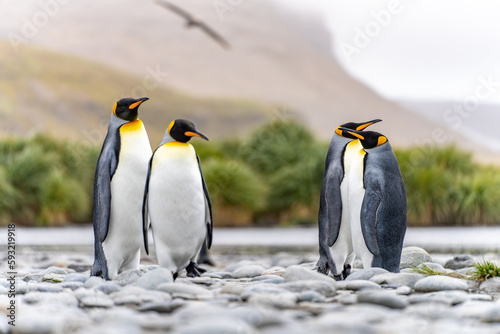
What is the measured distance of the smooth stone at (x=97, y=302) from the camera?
373 centimetres

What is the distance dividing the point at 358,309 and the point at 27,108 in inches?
3805

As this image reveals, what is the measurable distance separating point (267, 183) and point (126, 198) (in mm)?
14502

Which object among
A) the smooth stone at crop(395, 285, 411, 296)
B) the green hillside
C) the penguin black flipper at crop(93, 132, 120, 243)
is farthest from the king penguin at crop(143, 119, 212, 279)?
the green hillside

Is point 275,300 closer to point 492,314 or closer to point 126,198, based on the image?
point 492,314

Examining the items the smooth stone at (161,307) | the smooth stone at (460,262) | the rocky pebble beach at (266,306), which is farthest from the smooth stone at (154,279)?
the smooth stone at (460,262)

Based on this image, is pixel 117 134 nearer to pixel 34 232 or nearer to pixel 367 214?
pixel 367 214

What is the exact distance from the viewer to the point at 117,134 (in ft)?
17.8

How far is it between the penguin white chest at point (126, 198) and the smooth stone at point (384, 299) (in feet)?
7.80

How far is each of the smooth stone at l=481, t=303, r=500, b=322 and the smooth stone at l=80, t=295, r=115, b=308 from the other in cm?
207

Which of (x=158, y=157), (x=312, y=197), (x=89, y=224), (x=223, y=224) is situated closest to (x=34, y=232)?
(x=89, y=224)

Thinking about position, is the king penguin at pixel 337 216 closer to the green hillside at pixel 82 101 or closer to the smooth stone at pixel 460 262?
the smooth stone at pixel 460 262

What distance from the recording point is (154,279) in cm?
429

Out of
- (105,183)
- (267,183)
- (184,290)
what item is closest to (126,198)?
(105,183)

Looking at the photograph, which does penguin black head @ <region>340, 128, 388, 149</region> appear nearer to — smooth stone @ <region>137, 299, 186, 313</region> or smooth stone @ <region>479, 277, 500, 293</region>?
smooth stone @ <region>479, 277, 500, 293</region>
